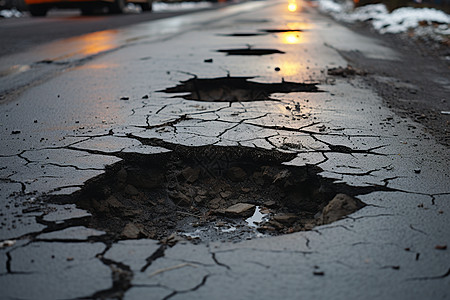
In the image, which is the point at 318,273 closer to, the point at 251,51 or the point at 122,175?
the point at 122,175

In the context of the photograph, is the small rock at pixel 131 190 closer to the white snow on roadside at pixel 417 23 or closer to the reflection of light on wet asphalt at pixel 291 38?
Result: the reflection of light on wet asphalt at pixel 291 38

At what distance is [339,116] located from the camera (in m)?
3.79

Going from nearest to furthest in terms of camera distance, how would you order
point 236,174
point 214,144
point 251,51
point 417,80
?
point 236,174 < point 214,144 < point 417,80 < point 251,51

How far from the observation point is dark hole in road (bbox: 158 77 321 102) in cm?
468

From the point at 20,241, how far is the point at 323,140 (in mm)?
1991

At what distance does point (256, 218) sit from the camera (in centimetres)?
255

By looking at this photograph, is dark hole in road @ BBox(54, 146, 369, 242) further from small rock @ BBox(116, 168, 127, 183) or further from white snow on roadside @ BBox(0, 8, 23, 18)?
white snow on roadside @ BBox(0, 8, 23, 18)

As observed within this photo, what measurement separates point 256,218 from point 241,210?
0.32ft

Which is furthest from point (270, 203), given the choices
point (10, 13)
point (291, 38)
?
point (10, 13)

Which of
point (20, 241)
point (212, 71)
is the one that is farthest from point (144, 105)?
point (20, 241)

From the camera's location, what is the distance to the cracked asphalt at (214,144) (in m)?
1.66

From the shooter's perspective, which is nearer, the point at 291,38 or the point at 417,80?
the point at 417,80

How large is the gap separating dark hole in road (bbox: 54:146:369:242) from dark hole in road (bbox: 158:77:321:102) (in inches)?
64.8

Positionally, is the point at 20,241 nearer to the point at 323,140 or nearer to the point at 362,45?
the point at 323,140
